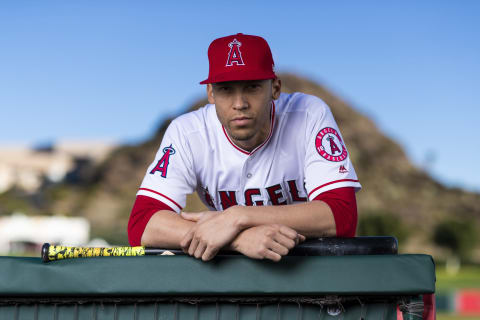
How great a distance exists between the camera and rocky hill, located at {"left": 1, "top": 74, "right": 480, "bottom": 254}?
9394 cm

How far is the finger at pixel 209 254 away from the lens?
178 centimetres

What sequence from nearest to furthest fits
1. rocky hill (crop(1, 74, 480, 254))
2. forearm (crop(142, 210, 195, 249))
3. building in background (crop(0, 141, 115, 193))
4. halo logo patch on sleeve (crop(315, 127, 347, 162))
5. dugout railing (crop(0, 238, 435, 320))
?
dugout railing (crop(0, 238, 435, 320)) → forearm (crop(142, 210, 195, 249)) → halo logo patch on sleeve (crop(315, 127, 347, 162)) → rocky hill (crop(1, 74, 480, 254)) → building in background (crop(0, 141, 115, 193))

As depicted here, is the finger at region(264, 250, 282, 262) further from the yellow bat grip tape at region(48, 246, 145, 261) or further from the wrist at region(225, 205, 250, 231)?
the yellow bat grip tape at region(48, 246, 145, 261)

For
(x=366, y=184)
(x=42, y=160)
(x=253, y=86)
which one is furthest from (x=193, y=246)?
(x=42, y=160)

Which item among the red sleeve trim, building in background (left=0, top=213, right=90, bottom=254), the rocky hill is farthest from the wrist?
the rocky hill

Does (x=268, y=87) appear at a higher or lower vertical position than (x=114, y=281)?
higher

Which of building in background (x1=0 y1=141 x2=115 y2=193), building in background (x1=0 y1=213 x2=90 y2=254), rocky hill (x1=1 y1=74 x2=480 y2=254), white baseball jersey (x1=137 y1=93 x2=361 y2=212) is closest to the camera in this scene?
white baseball jersey (x1=137 y1=93 x2=361 y2=212)

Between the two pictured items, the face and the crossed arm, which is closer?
the crossed arm

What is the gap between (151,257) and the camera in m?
1.77

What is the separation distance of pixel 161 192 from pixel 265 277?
43.3 inches

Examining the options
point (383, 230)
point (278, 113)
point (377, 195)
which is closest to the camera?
point (278, 113)

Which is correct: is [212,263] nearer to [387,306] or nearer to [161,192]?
[387,306]

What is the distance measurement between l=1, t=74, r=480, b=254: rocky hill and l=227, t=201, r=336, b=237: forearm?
3301 inches

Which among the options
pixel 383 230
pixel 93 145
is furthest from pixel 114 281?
pixel 93 145
